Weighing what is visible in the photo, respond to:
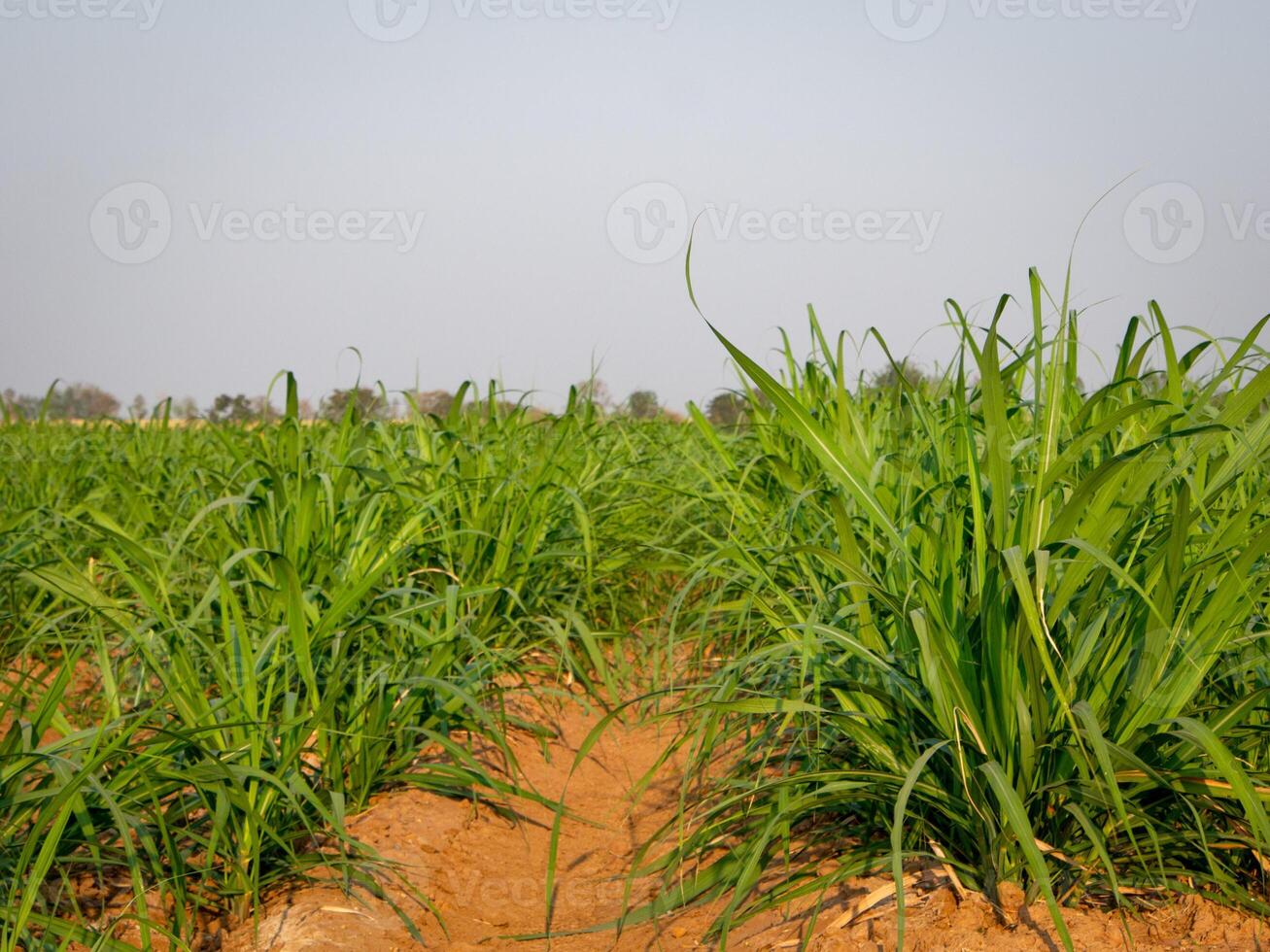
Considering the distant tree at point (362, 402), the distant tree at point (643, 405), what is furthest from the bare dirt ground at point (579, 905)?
the distant tree at point (643, 405)

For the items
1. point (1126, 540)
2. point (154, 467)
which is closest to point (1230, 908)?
point (1126, 540)

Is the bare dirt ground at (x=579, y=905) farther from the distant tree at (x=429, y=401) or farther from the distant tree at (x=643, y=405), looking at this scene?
the distant tree at (x=643, y=405)

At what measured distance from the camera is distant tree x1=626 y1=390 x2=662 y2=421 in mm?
5941

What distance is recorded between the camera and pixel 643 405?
6.09 meters

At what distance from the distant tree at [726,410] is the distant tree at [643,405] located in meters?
0.36

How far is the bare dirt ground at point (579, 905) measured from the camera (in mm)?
1525

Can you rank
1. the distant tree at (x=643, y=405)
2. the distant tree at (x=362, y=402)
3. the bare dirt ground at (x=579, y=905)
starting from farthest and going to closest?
the distant tree at (x=643, y=405) < the distant tree at (x=362, y=402) < the bare dirt ground at (x=579, y=905)

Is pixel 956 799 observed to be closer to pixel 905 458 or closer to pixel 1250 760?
pixel 1250 760

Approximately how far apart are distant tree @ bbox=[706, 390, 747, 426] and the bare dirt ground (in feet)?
4.25

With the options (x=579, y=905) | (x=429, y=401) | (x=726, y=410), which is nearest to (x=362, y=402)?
(x=429, y=401)

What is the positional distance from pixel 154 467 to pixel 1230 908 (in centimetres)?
387

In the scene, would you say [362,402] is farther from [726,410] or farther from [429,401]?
[726,410]

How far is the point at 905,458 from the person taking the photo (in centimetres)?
234

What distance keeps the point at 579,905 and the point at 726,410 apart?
5.08 meters
